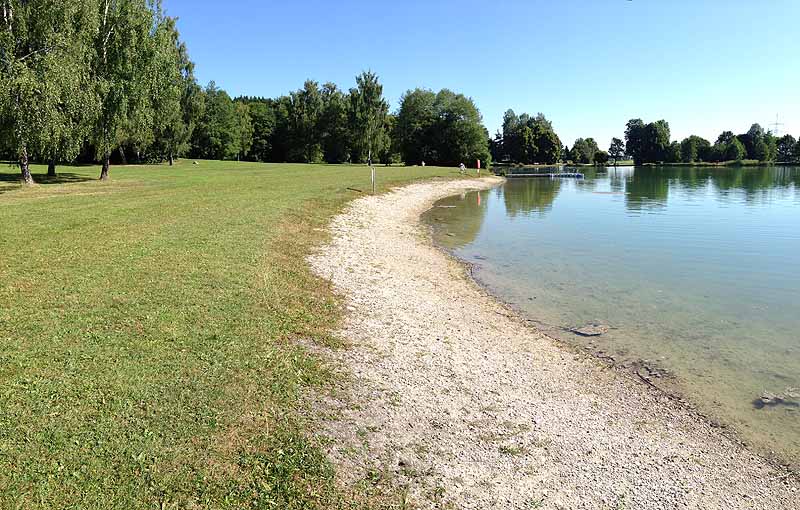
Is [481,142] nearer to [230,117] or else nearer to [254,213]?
[230,117]

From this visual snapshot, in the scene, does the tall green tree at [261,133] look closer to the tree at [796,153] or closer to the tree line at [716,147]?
the tree line at [716,147]

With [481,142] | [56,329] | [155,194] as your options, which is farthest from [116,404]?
[481,142]

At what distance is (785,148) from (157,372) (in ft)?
666

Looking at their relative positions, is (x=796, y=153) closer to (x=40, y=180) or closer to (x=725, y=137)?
(x=725, y=137)

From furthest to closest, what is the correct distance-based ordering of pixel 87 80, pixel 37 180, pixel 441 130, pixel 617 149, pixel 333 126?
pixel 617 149
pixel 441 130
pixel 333 126
pixel 37 180
pixel 87 80

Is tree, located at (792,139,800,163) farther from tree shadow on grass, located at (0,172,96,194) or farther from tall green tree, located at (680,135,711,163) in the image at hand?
tree shadow on grass, located at (0,172,96,194)

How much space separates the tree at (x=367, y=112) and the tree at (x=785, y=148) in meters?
145

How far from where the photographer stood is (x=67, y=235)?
13891mm

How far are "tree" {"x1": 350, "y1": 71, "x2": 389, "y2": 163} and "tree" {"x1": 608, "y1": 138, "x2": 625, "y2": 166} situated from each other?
135857mm

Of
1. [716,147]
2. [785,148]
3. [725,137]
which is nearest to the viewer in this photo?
[716,147]

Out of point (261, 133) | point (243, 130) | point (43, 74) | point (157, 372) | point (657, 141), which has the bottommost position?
point (157, 372)

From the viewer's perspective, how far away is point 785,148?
536 feet

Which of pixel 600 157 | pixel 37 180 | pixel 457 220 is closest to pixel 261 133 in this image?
pixel 37 180

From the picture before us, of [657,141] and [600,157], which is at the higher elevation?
[657,141]
